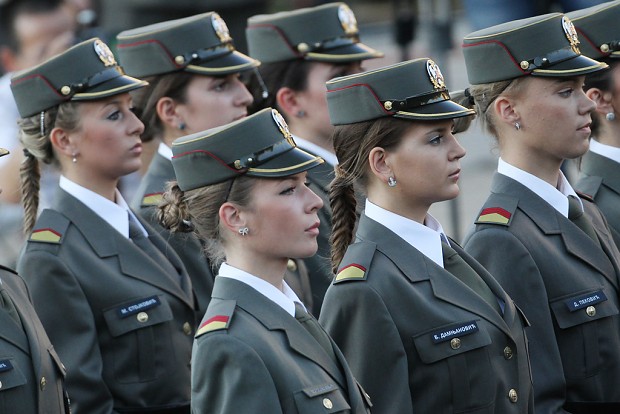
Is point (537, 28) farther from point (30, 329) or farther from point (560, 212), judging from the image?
point (30, 329)

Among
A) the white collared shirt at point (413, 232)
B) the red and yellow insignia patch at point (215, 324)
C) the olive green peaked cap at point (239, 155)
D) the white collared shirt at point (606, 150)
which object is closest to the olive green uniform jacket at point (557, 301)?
the white collared shirt at point (413, 232)

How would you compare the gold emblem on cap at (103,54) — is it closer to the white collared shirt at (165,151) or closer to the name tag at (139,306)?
the white collared shirt at (165,151)

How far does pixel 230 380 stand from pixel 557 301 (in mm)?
1386

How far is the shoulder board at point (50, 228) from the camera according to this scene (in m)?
4.95

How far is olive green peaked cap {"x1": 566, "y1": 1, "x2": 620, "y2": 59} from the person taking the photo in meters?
5.23

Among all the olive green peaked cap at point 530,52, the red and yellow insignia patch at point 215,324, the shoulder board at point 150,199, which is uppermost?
the olive green peaked cap at point 530,52

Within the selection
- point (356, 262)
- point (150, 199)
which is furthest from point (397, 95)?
point (150, 199)

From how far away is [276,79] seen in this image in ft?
20.1

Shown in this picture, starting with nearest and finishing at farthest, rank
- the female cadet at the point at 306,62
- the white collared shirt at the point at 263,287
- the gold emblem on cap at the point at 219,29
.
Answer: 1. the white collared shirt at the point at 263,287
2. the gold emblem on cap at the point at 219,29
3. the female cadet at the point at 306,62

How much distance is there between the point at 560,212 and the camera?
4773mm

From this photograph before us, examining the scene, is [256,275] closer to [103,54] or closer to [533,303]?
[533,303]

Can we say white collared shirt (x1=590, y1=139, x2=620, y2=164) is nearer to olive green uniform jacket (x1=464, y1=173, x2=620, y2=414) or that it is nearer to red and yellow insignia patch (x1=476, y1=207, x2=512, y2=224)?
olive green uniform jacket (x1=464, y1=173, x2=620, y2=414)

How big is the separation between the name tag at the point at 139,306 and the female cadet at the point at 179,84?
0.72 meters

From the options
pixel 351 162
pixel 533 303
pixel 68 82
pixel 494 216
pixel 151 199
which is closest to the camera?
pixel 351 162
